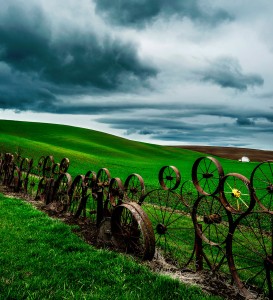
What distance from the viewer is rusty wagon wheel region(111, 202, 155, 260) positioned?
5330mm

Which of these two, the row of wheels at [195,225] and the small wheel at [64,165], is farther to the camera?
the small wheel at [64,165]

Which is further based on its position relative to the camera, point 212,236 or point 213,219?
point 212,236

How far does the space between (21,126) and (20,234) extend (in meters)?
74.5

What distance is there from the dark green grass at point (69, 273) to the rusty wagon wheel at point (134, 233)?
0.36m

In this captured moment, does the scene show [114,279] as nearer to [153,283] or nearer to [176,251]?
[153,283]

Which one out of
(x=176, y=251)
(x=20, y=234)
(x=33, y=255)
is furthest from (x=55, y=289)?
(x=176, y=251)

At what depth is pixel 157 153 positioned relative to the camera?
255 ft

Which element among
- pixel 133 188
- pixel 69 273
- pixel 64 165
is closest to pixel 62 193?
pixel 64 165

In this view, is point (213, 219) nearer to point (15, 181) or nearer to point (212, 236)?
point (212, 236)

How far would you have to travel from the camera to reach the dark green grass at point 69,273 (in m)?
→ 4.14

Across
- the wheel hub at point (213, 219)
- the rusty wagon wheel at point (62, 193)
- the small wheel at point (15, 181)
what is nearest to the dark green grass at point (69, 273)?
the wheel hub at point (213, 219)

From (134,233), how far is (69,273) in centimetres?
163

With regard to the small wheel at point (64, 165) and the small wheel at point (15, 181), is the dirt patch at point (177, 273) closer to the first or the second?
the small wheel at point (64, 165)

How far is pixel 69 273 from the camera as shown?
478 cm
